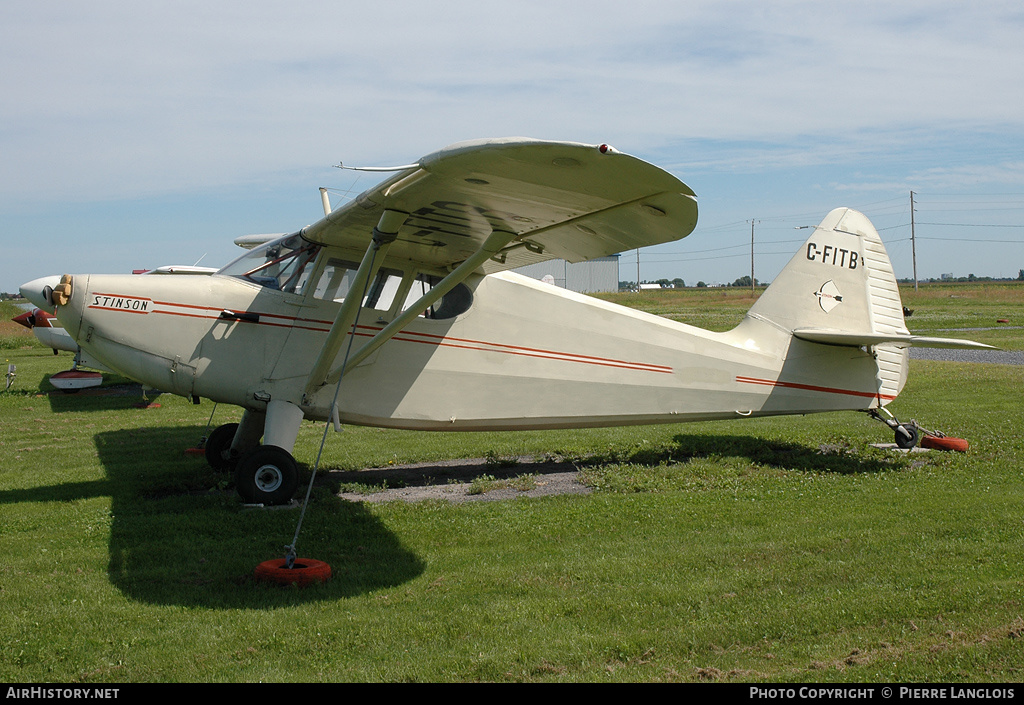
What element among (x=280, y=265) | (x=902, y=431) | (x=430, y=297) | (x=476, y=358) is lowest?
(x=902, y=431)

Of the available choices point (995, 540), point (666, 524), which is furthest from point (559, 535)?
point (995, 540)

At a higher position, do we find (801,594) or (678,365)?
(678,365)

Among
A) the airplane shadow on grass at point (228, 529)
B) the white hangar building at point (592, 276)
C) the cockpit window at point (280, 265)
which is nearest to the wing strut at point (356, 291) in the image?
the cockpit window at point (280, 265)

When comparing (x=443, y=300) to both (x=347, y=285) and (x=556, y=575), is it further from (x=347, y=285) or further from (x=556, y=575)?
(x=556, y=575)

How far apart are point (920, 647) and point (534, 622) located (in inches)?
78.2

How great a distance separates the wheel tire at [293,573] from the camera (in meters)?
5.02

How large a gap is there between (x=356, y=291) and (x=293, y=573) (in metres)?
2.44

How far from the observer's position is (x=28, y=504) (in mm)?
7195

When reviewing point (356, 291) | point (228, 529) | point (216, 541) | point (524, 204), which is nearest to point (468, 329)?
point (356, 291)

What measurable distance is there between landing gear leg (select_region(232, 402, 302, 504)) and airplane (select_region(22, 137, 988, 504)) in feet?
0.06

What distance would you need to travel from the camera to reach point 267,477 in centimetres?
707

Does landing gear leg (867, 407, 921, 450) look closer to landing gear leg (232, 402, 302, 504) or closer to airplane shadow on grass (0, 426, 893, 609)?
airplane shadow on grass (0, 426, 893, 609)

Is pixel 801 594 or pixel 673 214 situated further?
pixel 673 214

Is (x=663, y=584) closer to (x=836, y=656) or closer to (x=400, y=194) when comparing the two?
(x=836, y=656)
